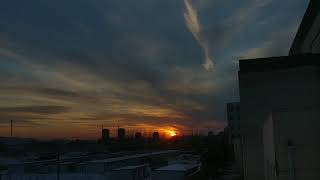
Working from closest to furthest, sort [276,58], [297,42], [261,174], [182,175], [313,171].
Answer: [313,171] < [276,58] < [261,174] < [297,42] < [182,175]

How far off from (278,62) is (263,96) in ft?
7.92

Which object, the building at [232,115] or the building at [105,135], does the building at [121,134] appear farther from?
the building at [232,115]

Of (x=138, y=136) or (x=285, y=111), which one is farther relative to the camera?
(x=138, y=136)

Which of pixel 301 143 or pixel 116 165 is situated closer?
pixel 301 143

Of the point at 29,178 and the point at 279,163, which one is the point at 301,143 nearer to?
the point at 279,163

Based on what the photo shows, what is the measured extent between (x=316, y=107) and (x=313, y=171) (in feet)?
8.39

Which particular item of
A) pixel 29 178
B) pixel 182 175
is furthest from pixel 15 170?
pixel 182 175

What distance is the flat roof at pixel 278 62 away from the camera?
23.6 meters

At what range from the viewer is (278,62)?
24.7 m

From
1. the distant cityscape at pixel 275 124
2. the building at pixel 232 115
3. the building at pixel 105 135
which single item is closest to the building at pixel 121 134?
the building at pixel 105 135

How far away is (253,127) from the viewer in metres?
27.3

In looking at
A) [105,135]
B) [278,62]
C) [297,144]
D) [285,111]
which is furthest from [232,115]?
[105,135]

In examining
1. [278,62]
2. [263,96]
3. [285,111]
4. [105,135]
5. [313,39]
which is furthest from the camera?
[105,135]

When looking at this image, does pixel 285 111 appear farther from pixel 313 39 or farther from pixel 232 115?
pixel 232 115
